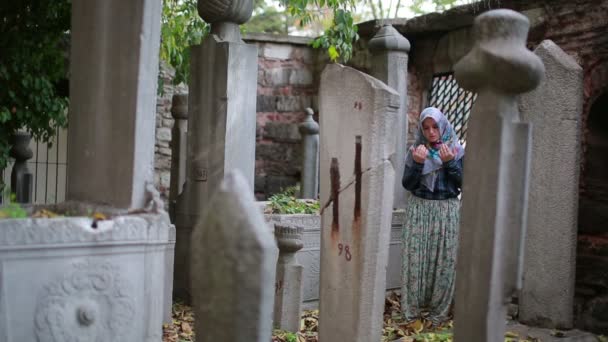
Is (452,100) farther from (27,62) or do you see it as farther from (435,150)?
(27,62)


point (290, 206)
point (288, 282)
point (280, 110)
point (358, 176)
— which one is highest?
point (280, 110)

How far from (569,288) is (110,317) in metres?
3.10

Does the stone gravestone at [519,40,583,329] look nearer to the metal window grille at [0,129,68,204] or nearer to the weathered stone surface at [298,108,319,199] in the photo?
the weathered stone surface at [298,108,319,199]

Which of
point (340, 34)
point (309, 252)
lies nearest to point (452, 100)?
point (340, 34)

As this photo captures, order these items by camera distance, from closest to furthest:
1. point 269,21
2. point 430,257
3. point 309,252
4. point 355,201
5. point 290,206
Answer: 1. point 355,201
2. point 430,257
3. point 309,252
4. point 290,206
5. point 269,21

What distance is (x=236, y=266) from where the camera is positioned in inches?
90.0

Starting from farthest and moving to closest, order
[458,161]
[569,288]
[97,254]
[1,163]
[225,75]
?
[1,163], [225,75], [458,161], [569,288], [97,254]

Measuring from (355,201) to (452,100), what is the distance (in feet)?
16.8

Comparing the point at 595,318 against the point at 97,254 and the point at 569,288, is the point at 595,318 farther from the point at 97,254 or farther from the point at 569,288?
the point at 97,254

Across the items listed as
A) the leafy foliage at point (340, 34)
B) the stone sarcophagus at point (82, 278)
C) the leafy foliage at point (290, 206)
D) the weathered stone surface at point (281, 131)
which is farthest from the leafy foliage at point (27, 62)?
the weathered stone surface at point (281, 131)

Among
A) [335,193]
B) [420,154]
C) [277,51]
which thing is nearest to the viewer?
[335,193]

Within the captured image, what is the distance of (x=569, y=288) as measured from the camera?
191 inches

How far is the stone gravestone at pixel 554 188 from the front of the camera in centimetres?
480

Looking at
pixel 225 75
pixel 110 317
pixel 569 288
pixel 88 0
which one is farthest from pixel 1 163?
pixel 569 288
